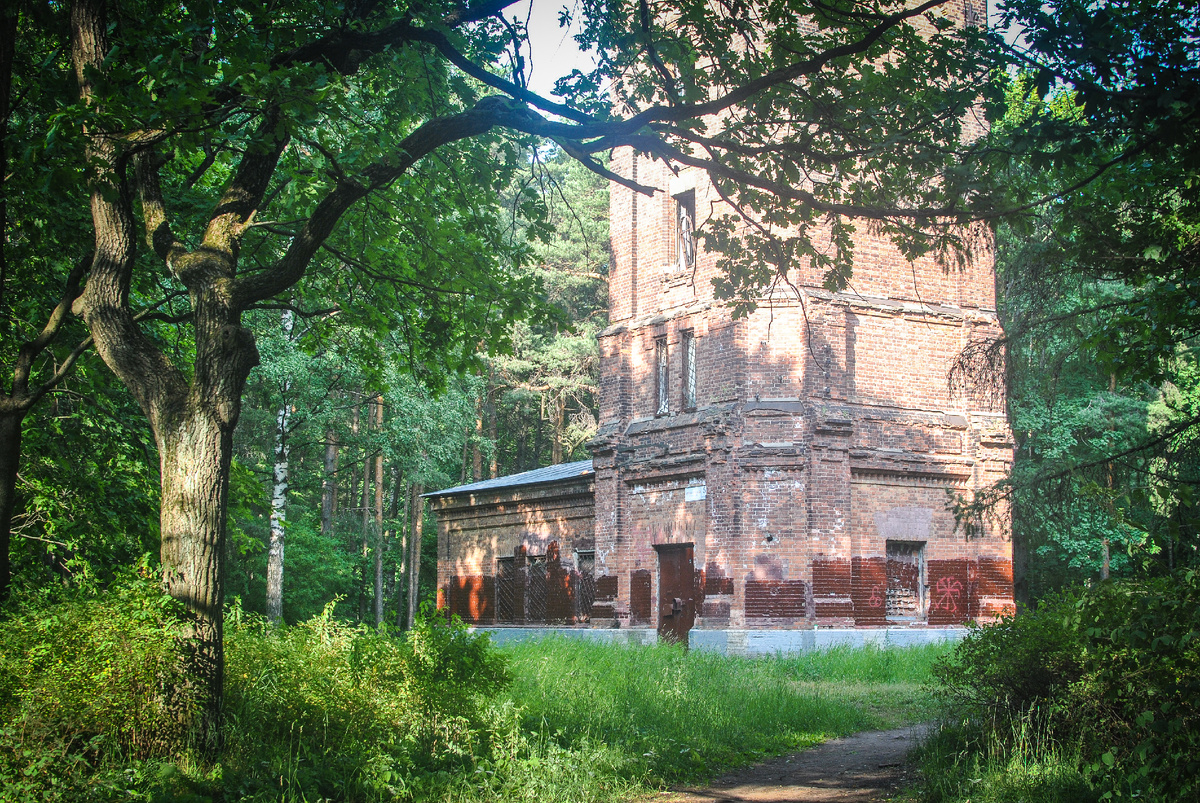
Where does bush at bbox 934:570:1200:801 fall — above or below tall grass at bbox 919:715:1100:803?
above

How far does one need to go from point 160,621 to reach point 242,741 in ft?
3.23

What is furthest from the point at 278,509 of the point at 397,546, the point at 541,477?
the point at 397,546

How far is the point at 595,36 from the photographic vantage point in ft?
29.3

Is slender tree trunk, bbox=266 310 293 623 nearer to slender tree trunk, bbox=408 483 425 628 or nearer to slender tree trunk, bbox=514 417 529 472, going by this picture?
slender tree trunk, bbox=408 483 425 628

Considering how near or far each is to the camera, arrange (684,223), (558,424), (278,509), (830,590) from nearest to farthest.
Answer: (830,590), (684,223), (278,509), (558,424)

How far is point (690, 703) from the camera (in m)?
10.4

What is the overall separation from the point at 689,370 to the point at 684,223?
342 centimetres

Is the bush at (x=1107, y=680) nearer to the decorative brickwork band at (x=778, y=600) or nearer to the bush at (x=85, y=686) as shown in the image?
the bush at (x=85, y=686)

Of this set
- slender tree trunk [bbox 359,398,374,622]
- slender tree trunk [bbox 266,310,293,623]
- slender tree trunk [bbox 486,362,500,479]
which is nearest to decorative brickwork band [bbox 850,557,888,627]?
slender tree trunk [bbox 266,310,293,623]

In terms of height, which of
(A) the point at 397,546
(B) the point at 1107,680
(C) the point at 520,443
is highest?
(C) the point at 520,443

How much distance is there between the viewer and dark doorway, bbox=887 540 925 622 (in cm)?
1958

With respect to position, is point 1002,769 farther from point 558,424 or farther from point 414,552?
point 558,424

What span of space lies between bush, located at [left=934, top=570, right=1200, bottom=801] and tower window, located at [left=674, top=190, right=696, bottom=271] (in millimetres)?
13936

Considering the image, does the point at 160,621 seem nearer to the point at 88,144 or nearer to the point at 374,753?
the point at 374,753
